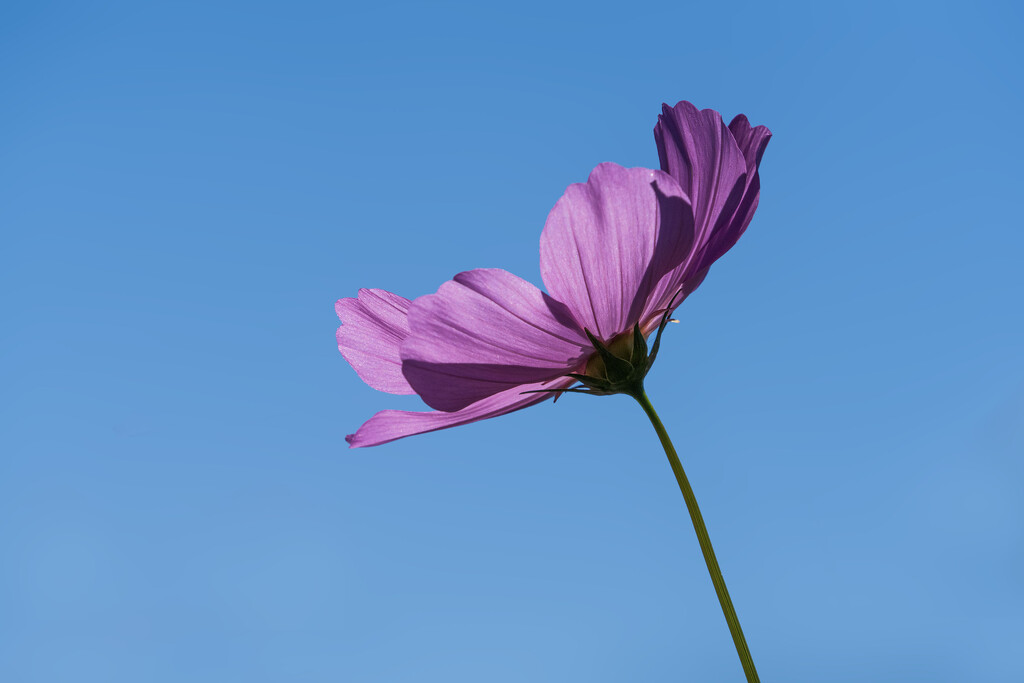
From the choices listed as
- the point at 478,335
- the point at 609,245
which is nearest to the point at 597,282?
the point at 609,245

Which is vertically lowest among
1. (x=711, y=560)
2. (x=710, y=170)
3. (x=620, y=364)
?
(x=711, y=560)

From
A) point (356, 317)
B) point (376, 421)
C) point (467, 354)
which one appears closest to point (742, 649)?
point (467, 354)

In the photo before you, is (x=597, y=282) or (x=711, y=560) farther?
(x=597, y=282)

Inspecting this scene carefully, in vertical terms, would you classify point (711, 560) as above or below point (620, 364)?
below

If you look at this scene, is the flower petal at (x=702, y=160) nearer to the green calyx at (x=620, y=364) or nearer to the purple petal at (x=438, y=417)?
the green calyx at (x=620, y=364)

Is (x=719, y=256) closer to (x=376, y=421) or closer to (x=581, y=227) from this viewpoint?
(x=581, y=227)

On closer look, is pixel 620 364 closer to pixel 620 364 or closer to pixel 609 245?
pixel 620 364

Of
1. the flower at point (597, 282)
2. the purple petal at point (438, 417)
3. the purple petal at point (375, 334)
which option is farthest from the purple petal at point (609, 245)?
the purple petal at point (375, 334)
